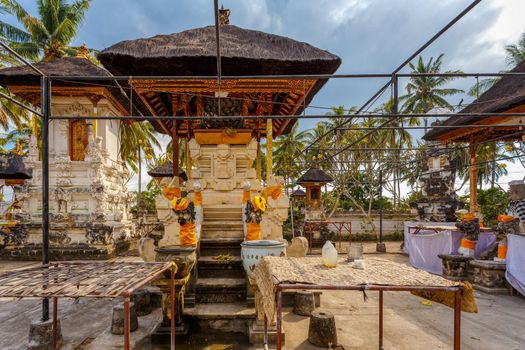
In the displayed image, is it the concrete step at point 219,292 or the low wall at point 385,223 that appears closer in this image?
the concrete step at point 219,292

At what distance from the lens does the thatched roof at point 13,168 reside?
1238 cm

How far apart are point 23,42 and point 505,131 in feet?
69.3

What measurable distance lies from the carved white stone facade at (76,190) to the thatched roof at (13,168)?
1.23 meters

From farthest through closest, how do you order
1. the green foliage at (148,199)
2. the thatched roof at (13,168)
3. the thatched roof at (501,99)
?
1. the green foliage at (148,199)
2. the thatched roof at (13,168)
3. the thatched roof at (501,99)

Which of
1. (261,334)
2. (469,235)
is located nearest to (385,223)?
(469,235)

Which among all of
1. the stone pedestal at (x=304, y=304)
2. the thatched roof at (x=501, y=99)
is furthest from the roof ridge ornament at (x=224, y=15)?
the stone pedestal at (x=304, y=304)

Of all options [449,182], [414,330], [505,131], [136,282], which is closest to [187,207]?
[136,282]

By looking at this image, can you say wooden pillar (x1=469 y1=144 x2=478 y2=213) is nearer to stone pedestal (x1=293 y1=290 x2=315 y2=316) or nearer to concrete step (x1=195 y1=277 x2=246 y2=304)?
stone pedestal (x1=293 y1=290 x2=315 y2=316)

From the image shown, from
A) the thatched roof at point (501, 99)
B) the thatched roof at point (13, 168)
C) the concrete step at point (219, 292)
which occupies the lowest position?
the concrete step at point (219, 292)

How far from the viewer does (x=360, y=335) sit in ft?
14.7

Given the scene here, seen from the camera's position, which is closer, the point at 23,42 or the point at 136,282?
the point at 136,282

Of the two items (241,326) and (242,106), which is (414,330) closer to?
(241,326)

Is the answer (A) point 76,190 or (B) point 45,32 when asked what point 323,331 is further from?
(B) point 45,32

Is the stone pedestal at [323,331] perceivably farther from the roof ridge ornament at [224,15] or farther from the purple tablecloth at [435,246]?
the roof ridge ornament at [224,15]
